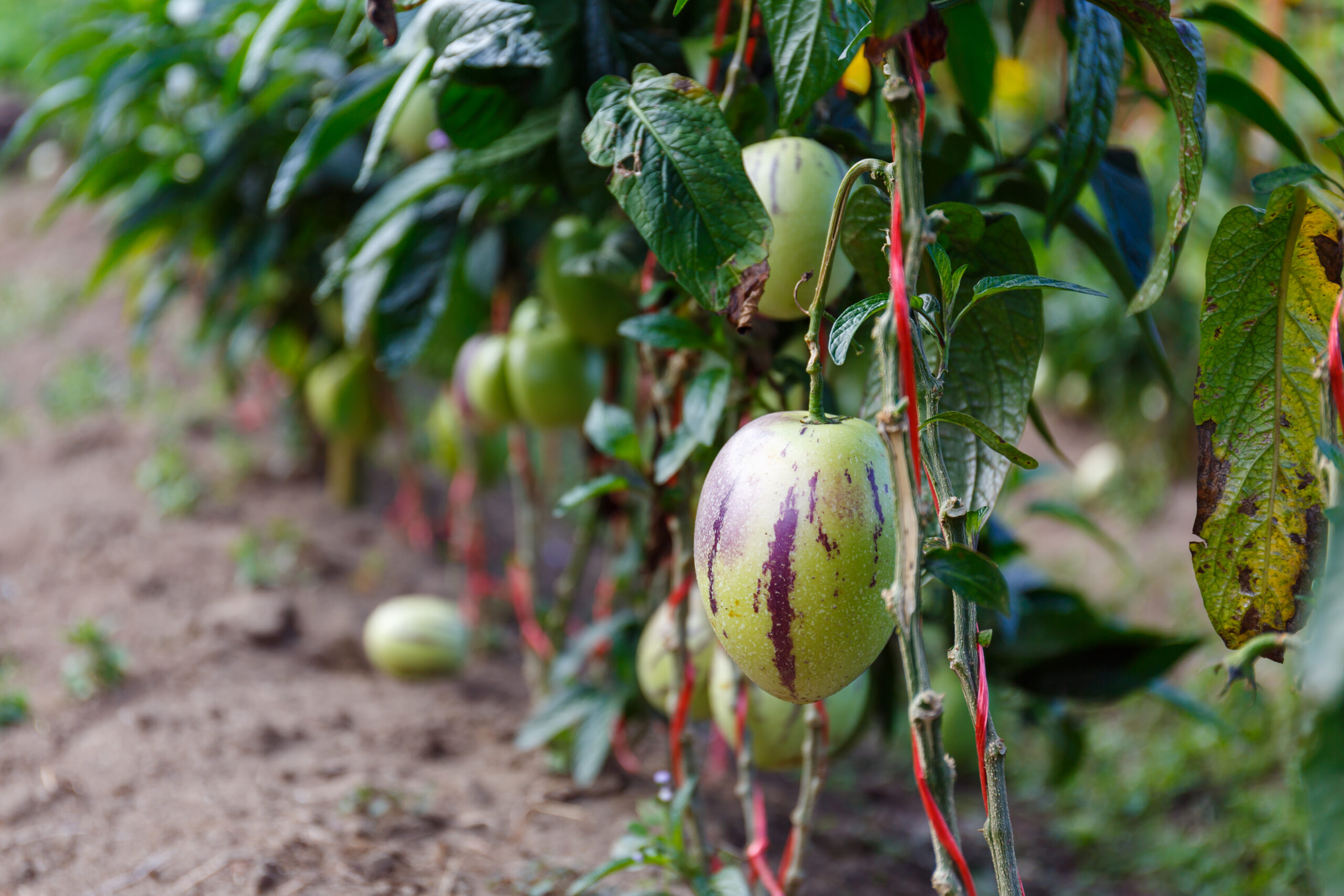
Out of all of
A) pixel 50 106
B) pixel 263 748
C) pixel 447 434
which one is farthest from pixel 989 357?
pixel 50 106

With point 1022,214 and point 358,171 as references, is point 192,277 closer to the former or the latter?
point 358,171

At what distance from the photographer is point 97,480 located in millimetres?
1791

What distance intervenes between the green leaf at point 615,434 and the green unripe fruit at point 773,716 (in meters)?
0.19

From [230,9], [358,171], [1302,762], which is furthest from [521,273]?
[1302,762]

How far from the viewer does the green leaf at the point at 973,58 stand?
0.71 m

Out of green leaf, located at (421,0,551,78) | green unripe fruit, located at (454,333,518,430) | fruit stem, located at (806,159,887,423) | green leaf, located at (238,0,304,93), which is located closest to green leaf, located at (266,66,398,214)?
green leaf, located at (238,0,304,93)

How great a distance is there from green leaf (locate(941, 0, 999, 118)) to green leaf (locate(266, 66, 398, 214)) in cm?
47

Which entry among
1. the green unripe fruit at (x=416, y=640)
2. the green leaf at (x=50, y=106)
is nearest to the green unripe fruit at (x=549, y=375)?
the green unripe fruit at (x=416, y=640)

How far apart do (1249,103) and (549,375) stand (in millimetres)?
691

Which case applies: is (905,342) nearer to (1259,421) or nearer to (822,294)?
(822,294)

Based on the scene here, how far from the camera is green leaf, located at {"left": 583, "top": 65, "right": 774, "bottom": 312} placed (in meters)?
0.51

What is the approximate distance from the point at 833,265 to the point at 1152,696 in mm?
727

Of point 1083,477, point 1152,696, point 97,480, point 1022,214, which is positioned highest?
point 1022,214

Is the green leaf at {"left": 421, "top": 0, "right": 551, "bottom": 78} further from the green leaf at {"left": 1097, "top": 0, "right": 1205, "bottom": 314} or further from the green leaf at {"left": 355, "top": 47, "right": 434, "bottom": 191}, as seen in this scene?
the green leaf at {"left": 1097, "top": 0, "right": 1205, "bottom": 314}
